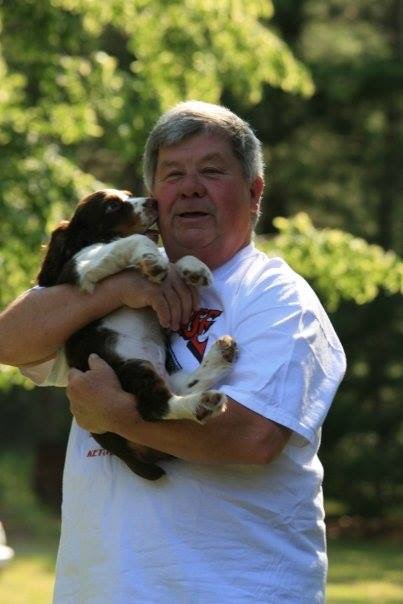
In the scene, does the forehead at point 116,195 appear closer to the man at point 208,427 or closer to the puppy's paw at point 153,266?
the man at point 208,427

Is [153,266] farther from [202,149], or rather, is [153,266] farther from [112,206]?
[112,206]

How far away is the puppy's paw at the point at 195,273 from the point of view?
12.1ft

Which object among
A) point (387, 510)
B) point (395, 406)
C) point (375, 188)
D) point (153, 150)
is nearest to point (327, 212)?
point (375, 188)

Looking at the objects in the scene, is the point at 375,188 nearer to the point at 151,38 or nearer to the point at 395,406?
the point at 395,406

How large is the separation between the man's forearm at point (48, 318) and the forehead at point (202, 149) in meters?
0.42

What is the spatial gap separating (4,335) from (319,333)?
35.3 inches

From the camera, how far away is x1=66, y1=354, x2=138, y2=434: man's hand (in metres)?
3.54

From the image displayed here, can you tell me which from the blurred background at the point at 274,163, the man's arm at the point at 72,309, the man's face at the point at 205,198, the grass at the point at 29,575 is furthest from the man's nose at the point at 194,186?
the grass at the point at 29,575

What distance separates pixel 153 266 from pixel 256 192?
0.45m

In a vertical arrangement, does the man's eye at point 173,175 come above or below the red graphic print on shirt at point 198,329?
above

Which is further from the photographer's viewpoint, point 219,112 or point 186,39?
point 186,39

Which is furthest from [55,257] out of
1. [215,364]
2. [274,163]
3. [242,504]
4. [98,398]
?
[274,163]

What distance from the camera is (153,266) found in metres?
3.76

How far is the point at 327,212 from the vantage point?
74.8 feet
